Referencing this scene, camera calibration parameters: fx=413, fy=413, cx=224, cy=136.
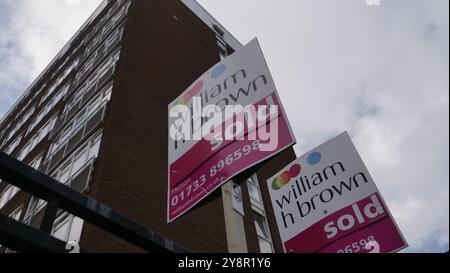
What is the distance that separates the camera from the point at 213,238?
13367 mm

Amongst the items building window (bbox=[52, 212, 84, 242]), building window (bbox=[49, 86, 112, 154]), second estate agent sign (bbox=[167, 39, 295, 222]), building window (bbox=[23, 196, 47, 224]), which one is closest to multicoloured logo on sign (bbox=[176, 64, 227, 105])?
second estate agent sign (bbox=[167, 39, 295, 222])

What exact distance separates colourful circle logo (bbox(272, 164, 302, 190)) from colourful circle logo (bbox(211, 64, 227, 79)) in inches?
102

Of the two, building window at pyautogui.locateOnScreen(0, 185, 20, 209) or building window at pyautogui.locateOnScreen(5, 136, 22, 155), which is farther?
building window at pyautogui.locateOnScreen(5, 136, 22, 155)

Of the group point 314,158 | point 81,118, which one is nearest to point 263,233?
point 81,118

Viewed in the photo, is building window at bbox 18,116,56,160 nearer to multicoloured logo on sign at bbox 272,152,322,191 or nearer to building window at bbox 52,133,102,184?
building window at bbox 52,133,102,184

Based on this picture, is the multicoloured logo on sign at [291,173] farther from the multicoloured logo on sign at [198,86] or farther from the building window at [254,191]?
the building window at [254,191]

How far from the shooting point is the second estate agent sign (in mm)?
3883

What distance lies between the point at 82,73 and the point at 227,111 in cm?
1935

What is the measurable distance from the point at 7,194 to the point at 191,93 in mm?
16557

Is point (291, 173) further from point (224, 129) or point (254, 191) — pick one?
point (254, 191)

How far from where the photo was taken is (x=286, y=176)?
22.5 ft
